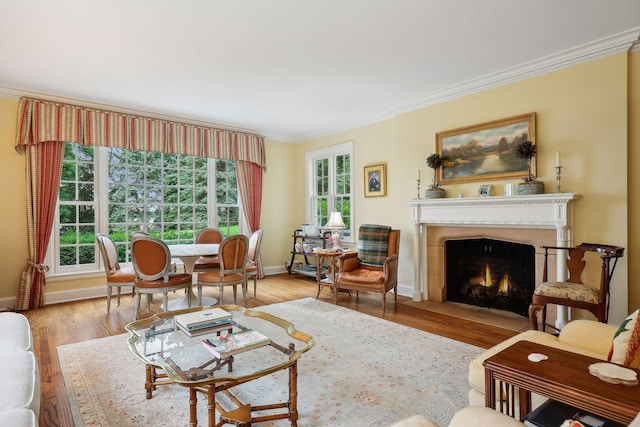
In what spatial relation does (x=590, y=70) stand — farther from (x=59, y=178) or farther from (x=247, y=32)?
(x=59, y=178)

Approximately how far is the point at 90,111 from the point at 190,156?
1535 millimetres

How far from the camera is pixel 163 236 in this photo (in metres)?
5.70

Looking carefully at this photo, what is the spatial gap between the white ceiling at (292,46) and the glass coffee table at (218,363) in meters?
2.36

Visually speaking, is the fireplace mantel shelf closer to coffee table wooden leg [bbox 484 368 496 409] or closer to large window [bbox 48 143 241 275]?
coffee table wooden leg [bbox 484 368 496 409]

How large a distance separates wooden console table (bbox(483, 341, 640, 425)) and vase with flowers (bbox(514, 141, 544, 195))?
235cm

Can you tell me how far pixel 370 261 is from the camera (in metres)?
4.76

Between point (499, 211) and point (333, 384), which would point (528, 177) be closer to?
point (499, 211)

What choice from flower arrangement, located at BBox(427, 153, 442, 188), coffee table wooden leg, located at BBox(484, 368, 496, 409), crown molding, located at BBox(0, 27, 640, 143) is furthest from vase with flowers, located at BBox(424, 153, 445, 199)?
coffee table wooden leg, located at BBox(484, 368, 496, 409)

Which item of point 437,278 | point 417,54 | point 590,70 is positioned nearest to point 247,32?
point 417,54

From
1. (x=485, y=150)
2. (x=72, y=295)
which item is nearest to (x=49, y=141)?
(x=72, y=295)

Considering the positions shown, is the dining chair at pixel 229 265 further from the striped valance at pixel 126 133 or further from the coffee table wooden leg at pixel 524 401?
A: the coffee table wooden leg at pixel 524 401

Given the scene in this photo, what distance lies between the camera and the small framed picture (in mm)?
4020

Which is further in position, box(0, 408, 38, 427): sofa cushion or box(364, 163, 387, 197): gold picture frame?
box(364, 163, 387, 197): gold picture frame

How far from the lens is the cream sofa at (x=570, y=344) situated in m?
1.76
